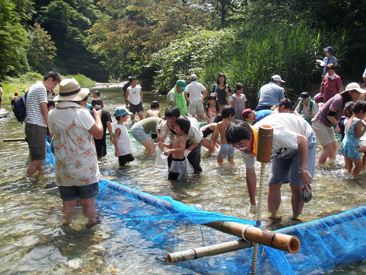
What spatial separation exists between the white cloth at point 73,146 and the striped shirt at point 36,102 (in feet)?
7.14

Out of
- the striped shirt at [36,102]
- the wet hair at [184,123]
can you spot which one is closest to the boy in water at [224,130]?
the wet hair at [184,123]

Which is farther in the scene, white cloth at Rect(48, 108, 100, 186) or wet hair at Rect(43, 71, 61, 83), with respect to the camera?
wet hair at Rect(43, 71, 61, 83)

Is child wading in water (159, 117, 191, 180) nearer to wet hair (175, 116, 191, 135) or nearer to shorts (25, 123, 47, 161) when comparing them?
wet hair (175, 116, 191, 135)

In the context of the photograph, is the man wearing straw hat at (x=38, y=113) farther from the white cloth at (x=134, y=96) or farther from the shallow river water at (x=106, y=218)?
the white cloth at (x=134, y=96)

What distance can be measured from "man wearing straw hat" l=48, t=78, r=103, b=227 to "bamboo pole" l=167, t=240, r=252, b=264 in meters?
1.77

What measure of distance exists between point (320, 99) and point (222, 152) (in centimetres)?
448

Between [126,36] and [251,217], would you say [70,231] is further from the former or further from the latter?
[126,36]

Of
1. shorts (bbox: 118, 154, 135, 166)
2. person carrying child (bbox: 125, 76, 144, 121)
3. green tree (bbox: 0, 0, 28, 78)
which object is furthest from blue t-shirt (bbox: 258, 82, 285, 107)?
green tree (bbox: 0, 0, 28, 78)

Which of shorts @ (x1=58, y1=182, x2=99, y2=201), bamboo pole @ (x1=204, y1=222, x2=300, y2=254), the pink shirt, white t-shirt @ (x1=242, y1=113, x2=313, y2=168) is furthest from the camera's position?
the pink shirt

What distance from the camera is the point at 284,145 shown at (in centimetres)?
333

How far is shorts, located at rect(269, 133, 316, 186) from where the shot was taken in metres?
3.77

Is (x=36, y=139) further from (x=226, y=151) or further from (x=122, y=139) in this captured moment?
(x=226, y=151)

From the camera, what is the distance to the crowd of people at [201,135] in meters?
3.59

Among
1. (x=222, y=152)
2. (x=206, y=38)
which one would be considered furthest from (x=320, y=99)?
(x=206, y=38)
